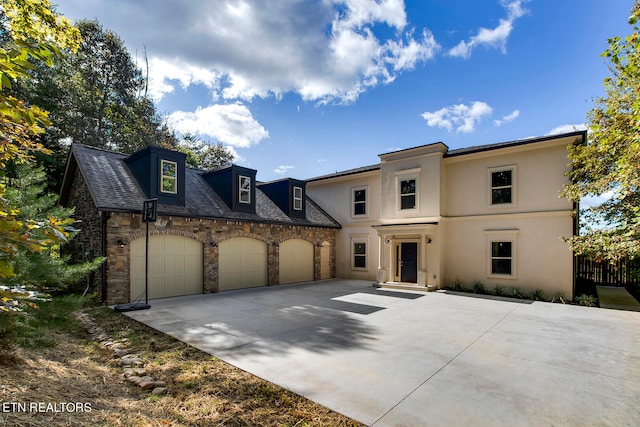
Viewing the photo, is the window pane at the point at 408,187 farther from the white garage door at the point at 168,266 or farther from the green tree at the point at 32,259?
the green tree at the point at 32,259

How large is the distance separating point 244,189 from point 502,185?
1145cm

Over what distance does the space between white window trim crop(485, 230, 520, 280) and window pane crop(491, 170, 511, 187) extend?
6.77ft

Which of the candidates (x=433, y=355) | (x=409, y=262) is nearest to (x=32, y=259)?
(x=433, y=355)

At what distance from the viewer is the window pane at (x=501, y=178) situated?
1267 centimetres

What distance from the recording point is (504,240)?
12.5 m

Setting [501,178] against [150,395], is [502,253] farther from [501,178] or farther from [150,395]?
[150,395]

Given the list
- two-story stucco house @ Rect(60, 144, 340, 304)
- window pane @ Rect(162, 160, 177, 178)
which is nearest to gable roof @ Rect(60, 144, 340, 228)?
two-story stucco house @ Rect(60, 144, 340, 304)

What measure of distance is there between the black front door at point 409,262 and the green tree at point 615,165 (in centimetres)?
595

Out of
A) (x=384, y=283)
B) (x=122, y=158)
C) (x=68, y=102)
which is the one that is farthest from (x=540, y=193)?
(x=68, y=102)

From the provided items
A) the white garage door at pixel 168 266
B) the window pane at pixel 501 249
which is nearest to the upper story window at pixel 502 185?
the window pane at pixel 501 249

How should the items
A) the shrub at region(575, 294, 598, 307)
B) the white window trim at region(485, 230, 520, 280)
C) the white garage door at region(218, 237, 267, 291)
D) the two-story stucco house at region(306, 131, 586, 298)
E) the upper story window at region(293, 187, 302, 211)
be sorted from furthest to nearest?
the upper story window at region(293, 187, 302, 211)
the white garage door at region(218, 237, 267, 291)
the white window trim at region(485, 230, 520, 280)
the two-story stucco house at region(306, 131, 586, 298)
the shrub at region(575, 294, 598, 307)

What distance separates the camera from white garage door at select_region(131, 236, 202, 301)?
9961 millimetres

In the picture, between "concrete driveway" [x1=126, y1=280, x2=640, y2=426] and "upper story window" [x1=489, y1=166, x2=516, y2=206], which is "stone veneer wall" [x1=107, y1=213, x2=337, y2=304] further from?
"upper story window" [x1=489, y1=166, x2=516, y2=206]

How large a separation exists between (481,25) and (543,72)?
105 inches
